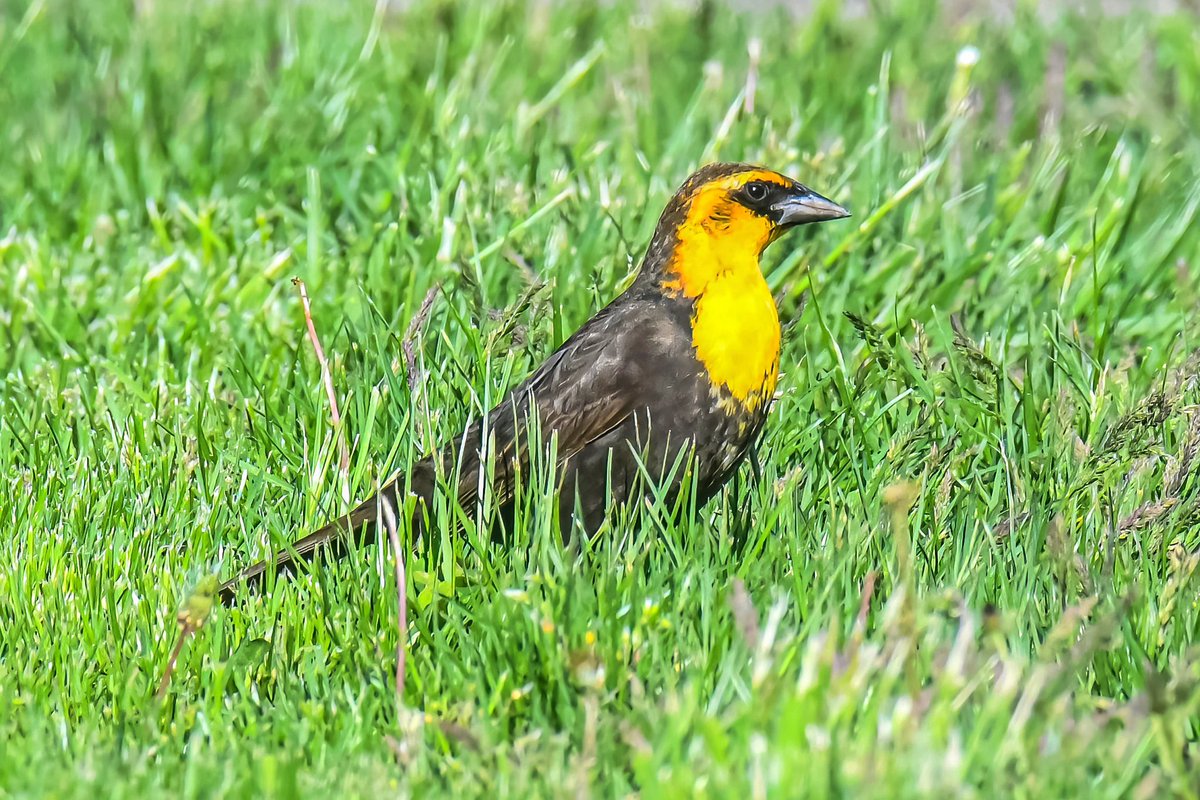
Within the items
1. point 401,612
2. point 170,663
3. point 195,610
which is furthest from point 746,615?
point 170,663

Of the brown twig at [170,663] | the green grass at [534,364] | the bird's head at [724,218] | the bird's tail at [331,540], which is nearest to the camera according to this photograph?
the green grass at [534,364]

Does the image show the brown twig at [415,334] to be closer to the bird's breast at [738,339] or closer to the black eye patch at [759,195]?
the bird's breast at [738,339]

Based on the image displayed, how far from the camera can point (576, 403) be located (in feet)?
13.4

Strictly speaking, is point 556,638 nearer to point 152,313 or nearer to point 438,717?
point 438,717

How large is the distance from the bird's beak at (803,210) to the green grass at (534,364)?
1.16 ft

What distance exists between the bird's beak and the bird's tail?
3.63 ft

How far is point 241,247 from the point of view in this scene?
5.94 meters

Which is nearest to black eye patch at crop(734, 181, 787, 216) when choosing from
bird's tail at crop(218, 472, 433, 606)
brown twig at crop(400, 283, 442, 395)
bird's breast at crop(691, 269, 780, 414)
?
bird's breast at crop(691, 269, 780, 414)

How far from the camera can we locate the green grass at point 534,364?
2.84 m

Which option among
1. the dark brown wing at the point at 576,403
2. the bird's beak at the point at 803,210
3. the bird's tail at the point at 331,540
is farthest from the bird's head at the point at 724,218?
the bird's tail at the point at 331,540

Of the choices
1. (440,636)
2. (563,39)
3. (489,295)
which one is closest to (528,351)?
(489,295)

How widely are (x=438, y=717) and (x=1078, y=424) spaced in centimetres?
213

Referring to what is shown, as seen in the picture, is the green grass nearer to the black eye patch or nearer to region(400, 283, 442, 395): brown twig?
region(400, 283, 442, 395): brown twig

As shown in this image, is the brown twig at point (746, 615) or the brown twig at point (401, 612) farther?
the brown twig at point (401, 612)
